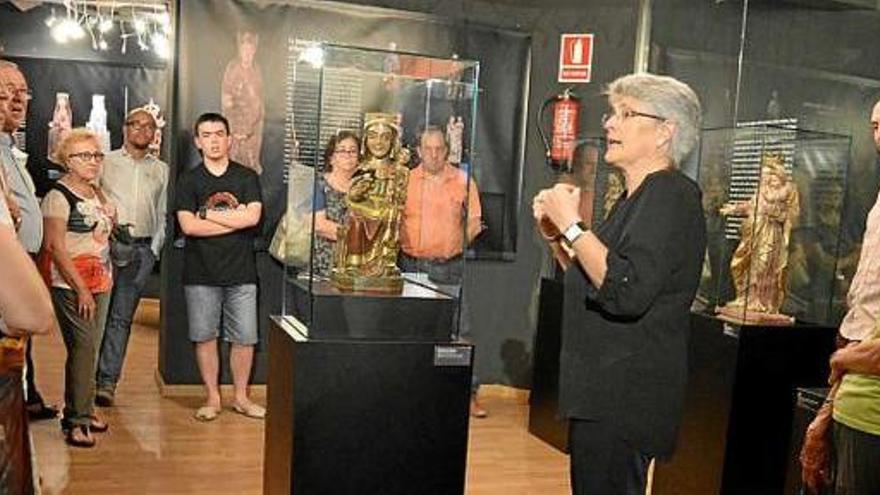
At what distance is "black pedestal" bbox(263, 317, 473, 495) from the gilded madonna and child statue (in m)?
1.31

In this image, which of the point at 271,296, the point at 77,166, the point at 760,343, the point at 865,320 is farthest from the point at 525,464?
the point at 77,166

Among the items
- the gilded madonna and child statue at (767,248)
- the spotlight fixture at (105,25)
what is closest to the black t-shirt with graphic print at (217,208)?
the gilded madonna and child statue at (767,248)

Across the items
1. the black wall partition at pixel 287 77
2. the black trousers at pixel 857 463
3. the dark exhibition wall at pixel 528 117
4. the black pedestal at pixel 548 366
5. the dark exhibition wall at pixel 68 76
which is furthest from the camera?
the dark exhibition wall at pixel 68 76

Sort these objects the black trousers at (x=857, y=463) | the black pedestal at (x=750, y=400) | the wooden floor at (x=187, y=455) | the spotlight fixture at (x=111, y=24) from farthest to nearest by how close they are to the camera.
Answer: the spotlight fixture at (x=111, y=24) < the wooden floor at (x=187, y=455) < the black pedestal at (x=750, y=400) < the black trousers at (x=857, y=463)

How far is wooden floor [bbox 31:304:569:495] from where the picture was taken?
337cm

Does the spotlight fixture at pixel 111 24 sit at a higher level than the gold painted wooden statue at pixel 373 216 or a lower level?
higher

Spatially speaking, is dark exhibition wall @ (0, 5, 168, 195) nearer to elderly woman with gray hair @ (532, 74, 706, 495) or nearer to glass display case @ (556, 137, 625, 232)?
glass display case @ (556, 137, 625, 232)

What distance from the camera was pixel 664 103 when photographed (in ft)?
6.25

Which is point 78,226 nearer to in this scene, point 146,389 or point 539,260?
point 146,389

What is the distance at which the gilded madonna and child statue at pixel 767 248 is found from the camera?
327 centimetres

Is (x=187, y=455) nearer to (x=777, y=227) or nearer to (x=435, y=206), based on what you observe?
(x=435, y=206)

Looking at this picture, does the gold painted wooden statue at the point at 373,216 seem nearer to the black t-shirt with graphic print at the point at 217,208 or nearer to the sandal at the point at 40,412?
the black t-shirt with graphic print at the point at 217,208

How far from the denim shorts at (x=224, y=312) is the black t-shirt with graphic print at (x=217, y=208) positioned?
0.18ft

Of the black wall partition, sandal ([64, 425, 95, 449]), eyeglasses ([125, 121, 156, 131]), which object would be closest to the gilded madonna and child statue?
the black wall partition
